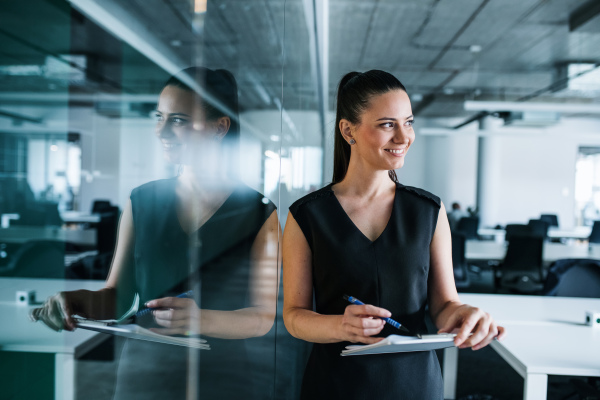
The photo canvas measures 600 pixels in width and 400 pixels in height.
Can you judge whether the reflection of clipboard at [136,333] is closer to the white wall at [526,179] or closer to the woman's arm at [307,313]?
the woman's arm at [307,313]

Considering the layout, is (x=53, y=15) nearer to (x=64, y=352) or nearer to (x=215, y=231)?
(x=64, y=352)

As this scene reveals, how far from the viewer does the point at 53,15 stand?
49 cm

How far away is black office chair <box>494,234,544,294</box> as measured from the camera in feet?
16.5

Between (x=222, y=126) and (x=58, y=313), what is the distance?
495 mm

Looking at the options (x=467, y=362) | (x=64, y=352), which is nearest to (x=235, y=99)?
(x=64, y=352)

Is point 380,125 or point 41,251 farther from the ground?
point 380,125

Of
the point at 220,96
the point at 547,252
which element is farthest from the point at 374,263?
the point at 547,252

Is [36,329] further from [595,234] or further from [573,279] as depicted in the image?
[595,234]

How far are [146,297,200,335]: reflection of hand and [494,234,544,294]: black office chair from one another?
16.1 feet

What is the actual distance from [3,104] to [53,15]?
0.40 ft

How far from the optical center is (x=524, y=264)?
5.09 metres

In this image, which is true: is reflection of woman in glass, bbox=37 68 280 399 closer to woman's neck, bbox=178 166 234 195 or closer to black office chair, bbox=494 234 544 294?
woman's neck, bbox=178 166 234 195

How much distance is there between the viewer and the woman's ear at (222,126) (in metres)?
0.88

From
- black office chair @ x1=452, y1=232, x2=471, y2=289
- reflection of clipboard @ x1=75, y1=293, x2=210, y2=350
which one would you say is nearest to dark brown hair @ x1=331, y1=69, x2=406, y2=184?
reflection of clipboard @ x1=75, y1=293, x2=210, y2=350
